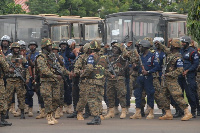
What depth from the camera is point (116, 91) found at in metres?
14.5

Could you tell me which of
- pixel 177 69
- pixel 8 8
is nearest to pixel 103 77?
pixel 177 69

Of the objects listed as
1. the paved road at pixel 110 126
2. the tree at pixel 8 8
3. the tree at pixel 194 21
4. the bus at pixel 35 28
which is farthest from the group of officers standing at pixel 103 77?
the tree at pixel 8 8

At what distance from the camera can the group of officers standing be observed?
42.1 feet

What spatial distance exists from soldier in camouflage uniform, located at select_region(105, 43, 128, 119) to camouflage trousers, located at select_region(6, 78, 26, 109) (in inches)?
80.8

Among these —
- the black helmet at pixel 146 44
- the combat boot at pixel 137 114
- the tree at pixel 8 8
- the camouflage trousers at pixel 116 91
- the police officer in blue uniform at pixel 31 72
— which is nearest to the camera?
the black helmet at pixel 146 44

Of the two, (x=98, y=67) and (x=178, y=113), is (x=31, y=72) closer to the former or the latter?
→ (x=98, y=67)

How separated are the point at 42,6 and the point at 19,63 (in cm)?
2184

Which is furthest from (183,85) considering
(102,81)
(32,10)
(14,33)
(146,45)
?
(32,10)

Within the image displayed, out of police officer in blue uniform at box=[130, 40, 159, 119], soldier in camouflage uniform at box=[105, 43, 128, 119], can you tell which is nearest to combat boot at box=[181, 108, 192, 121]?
police officer in blue uniform at box=[130, 40, 159, 119]

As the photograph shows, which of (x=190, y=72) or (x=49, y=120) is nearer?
(x=49, y=120)

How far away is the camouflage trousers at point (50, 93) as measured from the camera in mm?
12781

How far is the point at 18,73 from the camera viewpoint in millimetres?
13859

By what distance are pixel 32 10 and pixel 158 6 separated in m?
9.82

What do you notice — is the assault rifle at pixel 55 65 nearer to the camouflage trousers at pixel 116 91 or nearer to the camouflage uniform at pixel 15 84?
the camouflage uniform at pixel 15 84
